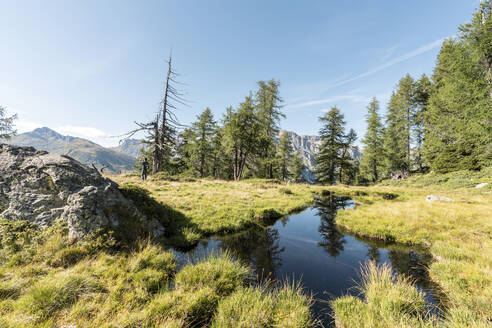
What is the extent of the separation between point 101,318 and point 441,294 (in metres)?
8.65

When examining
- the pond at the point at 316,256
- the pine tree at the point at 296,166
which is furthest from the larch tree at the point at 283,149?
the pond at the point at 316,256

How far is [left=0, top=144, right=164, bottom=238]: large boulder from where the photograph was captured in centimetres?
586

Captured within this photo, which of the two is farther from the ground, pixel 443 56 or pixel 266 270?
pixel 443 56

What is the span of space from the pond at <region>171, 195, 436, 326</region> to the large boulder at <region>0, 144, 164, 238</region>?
3.01 metres

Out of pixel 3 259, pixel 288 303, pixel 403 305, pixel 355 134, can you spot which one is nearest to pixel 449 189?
pixel 355 134

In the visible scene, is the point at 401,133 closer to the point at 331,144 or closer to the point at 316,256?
the point at 331,144

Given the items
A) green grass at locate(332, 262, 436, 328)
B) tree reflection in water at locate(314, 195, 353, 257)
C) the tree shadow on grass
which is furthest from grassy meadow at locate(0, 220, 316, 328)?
tree reflection in water at locate(314, 195, 353, 257)

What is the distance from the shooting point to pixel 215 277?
514 centimetres

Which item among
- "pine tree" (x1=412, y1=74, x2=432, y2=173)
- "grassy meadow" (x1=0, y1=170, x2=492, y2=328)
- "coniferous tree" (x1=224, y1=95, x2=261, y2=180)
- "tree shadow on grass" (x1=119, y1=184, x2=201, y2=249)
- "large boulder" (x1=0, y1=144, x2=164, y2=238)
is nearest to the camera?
"grassy meadow" (x1=0, y1=170, x2=492, y2=328)

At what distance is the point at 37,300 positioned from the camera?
11.1 feet

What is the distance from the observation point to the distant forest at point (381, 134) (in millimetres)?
18531

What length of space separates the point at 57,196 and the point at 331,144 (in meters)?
42.3

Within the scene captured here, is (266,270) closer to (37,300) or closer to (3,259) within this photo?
(37,300)

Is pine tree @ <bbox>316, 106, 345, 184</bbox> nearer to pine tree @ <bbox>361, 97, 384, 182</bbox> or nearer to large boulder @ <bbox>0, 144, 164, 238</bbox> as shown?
pine tree @ <bbox>361, 97, 384, 182</bbox>
